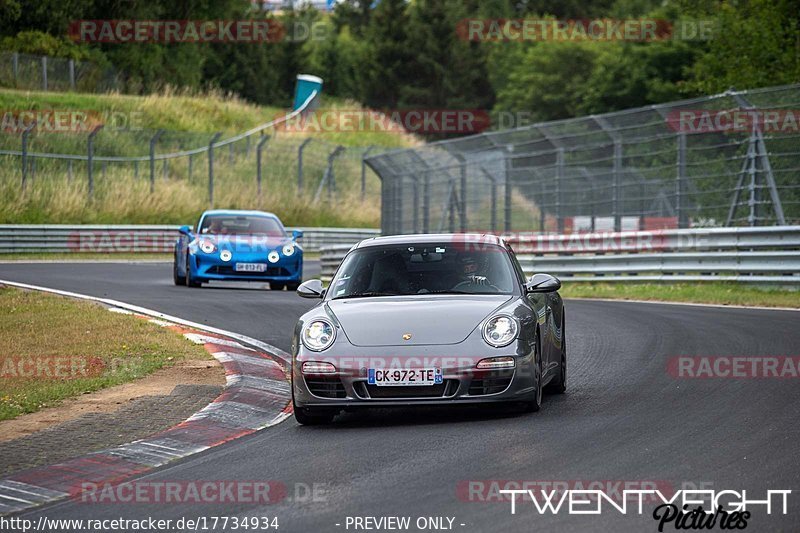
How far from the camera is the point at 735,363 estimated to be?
10930 millimetres

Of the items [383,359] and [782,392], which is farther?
[782,392]

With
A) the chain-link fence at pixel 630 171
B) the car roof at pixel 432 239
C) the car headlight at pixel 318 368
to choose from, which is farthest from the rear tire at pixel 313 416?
the chain-link fence at pixel 630 171

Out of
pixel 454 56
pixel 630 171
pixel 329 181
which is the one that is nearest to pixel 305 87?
pixel 329 181

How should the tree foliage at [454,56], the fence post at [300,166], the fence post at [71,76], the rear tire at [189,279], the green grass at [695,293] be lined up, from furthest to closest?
1. the fence post at [71,76]
2. the fence post at [300,166]
3. the tree foliage at [454,56]
4. the rear tire at [189,279]
5. the green grass at [695,293]

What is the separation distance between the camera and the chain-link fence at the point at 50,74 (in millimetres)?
47844

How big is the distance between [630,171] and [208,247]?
704cm

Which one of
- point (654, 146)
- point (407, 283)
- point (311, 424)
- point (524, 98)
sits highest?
point (524, 98)

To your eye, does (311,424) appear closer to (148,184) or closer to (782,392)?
(782,392)

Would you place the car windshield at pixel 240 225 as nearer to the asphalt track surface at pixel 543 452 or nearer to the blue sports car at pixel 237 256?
the blue sports car at pixel 237 256

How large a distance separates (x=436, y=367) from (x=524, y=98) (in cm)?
8112

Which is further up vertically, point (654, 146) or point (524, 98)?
point (524, 98)

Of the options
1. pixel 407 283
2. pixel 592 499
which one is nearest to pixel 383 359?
pixel 407 283

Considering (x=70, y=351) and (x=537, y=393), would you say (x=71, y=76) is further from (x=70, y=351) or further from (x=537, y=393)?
(x=537, y=393)

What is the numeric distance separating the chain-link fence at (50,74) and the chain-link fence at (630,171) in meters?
22.5
